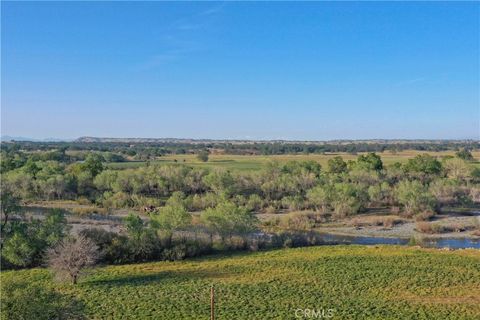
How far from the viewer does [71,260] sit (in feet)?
112

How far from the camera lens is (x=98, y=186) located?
8419 centimetres

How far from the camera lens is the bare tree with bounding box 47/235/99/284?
33812mm

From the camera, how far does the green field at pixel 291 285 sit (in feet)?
92.3

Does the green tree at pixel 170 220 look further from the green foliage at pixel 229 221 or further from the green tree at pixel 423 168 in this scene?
the green tree at pixel 423 168

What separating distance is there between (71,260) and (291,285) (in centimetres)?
1627

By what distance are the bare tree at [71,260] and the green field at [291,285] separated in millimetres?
996

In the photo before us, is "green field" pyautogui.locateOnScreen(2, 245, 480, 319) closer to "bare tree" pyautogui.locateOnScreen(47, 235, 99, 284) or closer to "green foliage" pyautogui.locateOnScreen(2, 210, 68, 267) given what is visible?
"bare tree" pyautogui.locateOnScreen(47, 235, 99, 284)

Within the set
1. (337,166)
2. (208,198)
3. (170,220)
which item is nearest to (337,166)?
(337,166)

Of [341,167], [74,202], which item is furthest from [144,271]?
[341,167]

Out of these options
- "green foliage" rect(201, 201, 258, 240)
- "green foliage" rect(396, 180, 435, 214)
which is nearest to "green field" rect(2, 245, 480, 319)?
"green foliage" rect(201, 201, 258, 240)

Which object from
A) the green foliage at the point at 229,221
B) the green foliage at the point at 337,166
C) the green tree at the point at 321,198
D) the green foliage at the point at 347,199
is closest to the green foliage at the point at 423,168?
the green foliage at the point at 337,166

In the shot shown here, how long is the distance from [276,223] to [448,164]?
52475 millimetres

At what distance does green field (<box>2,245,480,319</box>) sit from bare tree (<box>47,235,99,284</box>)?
1.00 metres

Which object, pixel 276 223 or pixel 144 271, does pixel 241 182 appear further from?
pixel 144 271
